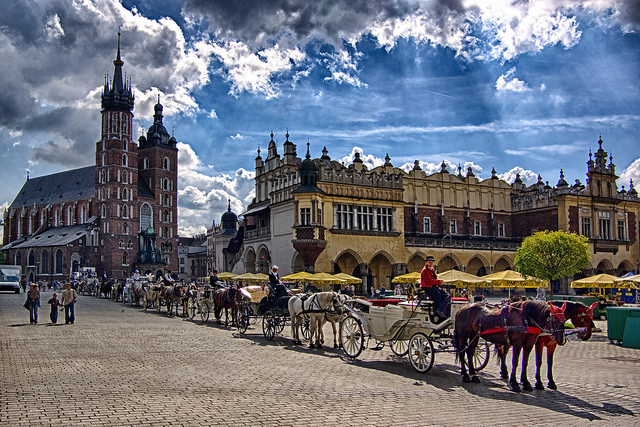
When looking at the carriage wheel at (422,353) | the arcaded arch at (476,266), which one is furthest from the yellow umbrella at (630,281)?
the arcaded arch at (476,266)

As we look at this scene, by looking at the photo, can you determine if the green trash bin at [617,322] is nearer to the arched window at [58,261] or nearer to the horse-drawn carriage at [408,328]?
the horse-drawn carriage at [408,328]

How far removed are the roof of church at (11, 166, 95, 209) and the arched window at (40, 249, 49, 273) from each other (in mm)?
14625

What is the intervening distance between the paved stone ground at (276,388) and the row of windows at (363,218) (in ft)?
97.7

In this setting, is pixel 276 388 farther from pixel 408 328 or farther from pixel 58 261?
pixel 58 261

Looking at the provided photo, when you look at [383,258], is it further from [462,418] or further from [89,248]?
[89,248]

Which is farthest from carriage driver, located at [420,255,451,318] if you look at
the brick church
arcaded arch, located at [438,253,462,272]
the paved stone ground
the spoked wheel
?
the brick church

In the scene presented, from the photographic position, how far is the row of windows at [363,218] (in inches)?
1858

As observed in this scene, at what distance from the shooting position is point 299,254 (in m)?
45.6

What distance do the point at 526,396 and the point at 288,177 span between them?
38930 mm

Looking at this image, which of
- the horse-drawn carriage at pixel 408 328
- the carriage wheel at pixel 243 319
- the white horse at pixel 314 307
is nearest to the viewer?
the horse-drawn carriage at pixel 408 328

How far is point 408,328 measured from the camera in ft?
46.5

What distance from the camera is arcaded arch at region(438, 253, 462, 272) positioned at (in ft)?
171

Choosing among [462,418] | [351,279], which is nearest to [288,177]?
[351,279]

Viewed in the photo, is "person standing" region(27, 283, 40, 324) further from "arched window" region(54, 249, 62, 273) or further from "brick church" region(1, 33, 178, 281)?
"arched window" region(54, 249, 62, 273)
